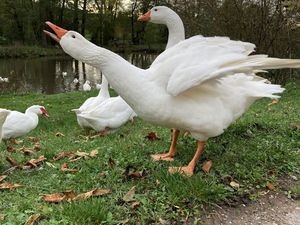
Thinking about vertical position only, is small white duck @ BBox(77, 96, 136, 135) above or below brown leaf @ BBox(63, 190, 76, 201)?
below

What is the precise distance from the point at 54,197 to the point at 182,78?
156 centimetres

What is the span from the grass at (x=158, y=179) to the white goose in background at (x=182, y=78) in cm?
41

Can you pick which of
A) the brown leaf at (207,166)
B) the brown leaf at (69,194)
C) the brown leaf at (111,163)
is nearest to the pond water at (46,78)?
the brown leaf at (111,163)

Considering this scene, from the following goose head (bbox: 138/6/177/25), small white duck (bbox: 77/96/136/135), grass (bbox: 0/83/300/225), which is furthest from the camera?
small white duck (bbox: 77/96/136/135)

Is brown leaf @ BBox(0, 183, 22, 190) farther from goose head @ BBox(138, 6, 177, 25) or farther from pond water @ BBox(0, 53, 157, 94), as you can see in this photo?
pond water @ BBox(0, 53, 157, 94)

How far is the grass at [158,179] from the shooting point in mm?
3361

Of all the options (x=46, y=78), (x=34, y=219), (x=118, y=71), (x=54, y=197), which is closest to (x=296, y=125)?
(x=118, y=71)

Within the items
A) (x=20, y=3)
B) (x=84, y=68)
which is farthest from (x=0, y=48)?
(x=84, y=68)

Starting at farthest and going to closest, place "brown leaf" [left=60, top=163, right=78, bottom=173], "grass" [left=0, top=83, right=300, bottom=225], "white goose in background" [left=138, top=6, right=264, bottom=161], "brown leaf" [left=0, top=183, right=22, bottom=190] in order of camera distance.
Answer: "white goose in background" [left=138, top=6, right=264, bottom=161] < "brown leaf" [left=60, top=163, right=78, bottom=173] < "brown leaf" [left=0, top=183, right=22, bottom=190] < "grass" [left=0, top=83, right=300, bottom=225]

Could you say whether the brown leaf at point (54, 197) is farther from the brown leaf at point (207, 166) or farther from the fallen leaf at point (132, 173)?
the brown leaf at point (207, 166)

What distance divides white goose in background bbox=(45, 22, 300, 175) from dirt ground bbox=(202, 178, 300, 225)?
0.67 m

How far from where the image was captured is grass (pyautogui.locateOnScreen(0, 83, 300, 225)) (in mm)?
3361

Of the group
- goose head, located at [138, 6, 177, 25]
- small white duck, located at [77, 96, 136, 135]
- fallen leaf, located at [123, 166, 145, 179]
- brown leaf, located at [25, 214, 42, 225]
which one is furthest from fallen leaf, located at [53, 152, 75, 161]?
small white duck, located at [77, 96, 136, 135]

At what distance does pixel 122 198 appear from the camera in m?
3.59
